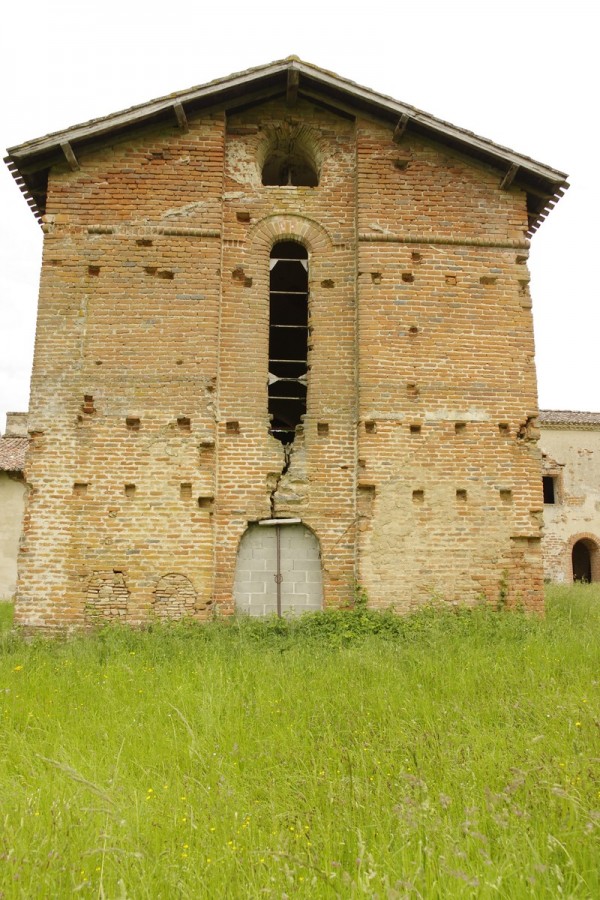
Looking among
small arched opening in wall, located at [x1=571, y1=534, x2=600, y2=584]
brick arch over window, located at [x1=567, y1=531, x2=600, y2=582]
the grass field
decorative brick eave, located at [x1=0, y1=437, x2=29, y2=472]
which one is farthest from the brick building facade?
small arched opening in wall, located at [x1=571, y1=534, x2=600, y2=584]

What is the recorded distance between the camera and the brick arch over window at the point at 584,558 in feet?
82.2

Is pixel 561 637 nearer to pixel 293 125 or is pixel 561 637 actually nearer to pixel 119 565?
pixel 119 565

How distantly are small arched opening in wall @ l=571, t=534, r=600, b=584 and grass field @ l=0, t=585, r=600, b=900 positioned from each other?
18674mm

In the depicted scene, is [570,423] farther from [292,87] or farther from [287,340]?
[292,87]

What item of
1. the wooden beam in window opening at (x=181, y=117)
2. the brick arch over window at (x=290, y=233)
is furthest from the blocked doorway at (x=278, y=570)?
the wooden beam in window opening at (x=181, y=117)

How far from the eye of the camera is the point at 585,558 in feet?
86.4

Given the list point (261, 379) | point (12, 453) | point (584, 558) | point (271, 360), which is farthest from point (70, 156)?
point (584, 558)

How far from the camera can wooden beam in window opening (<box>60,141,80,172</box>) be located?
33.5 ft

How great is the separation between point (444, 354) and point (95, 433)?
5475 millimetres

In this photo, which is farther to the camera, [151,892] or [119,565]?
[119,565]

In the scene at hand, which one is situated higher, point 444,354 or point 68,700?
point 444,354

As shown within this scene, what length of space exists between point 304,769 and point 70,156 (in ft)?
31.8

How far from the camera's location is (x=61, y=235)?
410 inches

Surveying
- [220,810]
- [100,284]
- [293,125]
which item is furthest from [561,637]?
[293,125]
